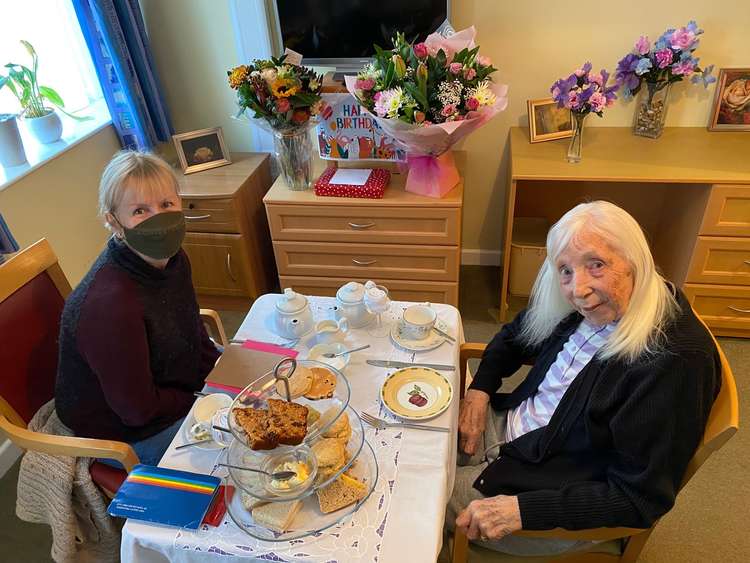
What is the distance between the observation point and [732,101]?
2334mm

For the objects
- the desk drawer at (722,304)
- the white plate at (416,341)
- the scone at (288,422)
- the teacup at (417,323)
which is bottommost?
the desk drawer at (722,304)

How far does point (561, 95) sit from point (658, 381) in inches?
58.5

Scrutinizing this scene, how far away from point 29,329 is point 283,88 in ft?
3.92

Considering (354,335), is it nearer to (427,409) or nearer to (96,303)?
(427,409)

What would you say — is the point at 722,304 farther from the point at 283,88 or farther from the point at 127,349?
the point at 127,349

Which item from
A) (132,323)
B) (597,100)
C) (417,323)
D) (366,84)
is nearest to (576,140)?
(597,100)

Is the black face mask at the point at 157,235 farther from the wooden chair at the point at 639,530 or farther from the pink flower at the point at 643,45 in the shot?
the pink flower at the point at 643,45

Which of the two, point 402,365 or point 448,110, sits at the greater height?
point 448,110

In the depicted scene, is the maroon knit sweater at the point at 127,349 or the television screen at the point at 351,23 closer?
the maroon knit sweater at the point at 127,349

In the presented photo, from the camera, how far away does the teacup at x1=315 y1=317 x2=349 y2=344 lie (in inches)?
55.8

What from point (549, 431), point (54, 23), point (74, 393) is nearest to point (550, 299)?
point (549, 431)

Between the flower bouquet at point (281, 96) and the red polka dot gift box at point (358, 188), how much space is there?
185 millimetres

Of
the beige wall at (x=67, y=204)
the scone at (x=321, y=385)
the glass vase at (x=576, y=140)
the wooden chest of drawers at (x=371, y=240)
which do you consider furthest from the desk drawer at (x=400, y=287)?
the scone at (x=321, y=385)

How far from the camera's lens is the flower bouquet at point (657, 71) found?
6.97 feet
